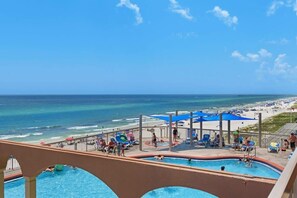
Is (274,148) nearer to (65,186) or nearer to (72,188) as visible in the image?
(72,188)

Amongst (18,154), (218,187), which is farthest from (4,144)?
(218,187)

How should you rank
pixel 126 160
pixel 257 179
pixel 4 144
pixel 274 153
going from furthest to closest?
pixel 274 153 < pixel 4 144 < pixel 126 160 < pixel 257 179

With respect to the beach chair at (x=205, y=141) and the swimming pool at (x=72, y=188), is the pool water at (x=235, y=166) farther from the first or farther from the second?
the swimming pool at (x=72, y=188)

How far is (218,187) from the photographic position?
2.61m

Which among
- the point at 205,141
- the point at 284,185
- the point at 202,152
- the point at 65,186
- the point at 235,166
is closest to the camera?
the point at 284,185

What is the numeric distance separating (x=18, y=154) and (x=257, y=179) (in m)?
3.06

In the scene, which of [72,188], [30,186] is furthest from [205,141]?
[30,186]

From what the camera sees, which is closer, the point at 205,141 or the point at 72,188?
the point at 72,188

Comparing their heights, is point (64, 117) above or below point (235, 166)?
below

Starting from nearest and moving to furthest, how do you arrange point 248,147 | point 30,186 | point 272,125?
point 30,186
point 248,147
point 272,125

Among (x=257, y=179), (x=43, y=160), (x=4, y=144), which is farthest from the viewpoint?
(x=4, y=144)

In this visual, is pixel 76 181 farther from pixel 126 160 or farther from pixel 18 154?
pixel 126 160

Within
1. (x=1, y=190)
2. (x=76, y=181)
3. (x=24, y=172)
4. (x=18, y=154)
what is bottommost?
(x=76, y=181)

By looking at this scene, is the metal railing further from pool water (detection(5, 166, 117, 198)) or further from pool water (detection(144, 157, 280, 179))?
pool water (detection(144, 157, 280, 179))
